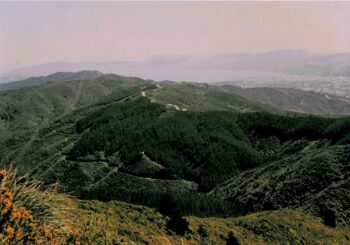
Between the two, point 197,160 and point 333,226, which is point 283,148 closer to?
point 197,160

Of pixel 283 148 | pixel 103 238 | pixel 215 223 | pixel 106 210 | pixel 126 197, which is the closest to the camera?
pixel 103 238

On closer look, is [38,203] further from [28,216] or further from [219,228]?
[219,228]

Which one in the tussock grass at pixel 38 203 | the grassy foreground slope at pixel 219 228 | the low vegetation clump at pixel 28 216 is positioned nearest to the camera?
the low vegetation clump at pixel 28 216

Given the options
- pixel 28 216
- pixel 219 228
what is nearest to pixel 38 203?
pixel 28 216

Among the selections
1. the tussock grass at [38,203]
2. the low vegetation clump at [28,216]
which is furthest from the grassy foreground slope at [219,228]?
the low vegetation clump at [28,216]

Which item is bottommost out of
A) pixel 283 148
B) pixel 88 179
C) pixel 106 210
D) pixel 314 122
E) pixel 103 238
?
pixel 88 179

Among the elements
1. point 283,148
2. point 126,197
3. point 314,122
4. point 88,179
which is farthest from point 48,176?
point 314,122

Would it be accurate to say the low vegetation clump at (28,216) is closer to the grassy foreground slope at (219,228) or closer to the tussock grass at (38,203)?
the tussock grass at (38,203)

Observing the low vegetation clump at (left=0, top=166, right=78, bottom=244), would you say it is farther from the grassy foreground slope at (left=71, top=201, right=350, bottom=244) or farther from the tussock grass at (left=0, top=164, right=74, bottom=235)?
the grassy foreground slope at (left=71, top=201, right=350, bottom=244)

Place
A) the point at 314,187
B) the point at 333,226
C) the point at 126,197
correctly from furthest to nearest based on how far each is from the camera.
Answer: the point at 126,197 → the point at 314,187 → the point at 333,226

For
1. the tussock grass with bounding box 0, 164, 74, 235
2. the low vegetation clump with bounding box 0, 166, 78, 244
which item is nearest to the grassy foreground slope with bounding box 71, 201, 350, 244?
the tussock grass with bounding box 0, 164, 74, 235

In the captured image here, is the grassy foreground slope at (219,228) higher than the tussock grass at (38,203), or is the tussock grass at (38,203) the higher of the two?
the tussock grass at (38,203)
